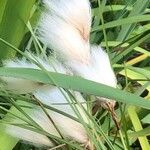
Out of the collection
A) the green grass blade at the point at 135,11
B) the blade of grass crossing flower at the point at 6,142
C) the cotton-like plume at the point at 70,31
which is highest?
the cotton-like plume at the point at 70,31

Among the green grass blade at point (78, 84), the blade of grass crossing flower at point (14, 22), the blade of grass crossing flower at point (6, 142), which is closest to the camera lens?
the green grass blade at point (78, 84)

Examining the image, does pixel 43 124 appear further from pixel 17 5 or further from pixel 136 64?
pixel 136 64

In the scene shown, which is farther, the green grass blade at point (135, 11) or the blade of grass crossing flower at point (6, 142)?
the green grass blade at point (135, 11)

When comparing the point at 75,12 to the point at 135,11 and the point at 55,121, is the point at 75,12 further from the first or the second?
the point at 135,11

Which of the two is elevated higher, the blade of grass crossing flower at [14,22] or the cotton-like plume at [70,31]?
the cotton-like plume at [70,31]

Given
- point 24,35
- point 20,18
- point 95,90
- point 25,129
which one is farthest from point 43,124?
point 24,35

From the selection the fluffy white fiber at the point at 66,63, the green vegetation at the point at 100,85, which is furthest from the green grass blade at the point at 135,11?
the fluffy white fiber at the point at 66,63

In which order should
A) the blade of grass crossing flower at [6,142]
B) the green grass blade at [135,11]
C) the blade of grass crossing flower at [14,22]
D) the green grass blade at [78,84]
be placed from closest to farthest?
the green grass blade at [78,84]
the blade of grass crossing flower at [6,142]
the blade of grass crossing flower at [14,22]
the green grass blade at [135,11]

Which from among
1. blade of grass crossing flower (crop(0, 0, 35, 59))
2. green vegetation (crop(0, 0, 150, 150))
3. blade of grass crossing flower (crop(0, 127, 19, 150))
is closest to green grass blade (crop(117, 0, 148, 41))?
green vegetation (crop(0, 0, 150, 150))

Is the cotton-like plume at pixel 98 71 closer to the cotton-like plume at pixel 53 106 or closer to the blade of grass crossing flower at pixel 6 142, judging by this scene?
the cotton-like plume at pixel 53 106
